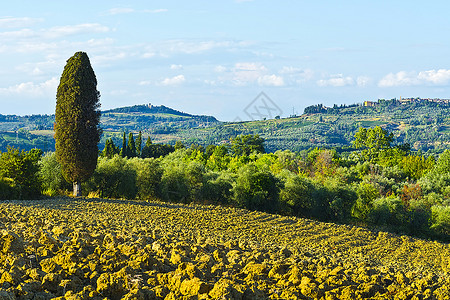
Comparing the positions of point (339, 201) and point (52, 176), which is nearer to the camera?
point (52, 176)

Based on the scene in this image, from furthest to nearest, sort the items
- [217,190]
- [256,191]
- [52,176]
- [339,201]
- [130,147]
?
[130,147] → [217,190] → [339,201] → [256,191] → [52,176]

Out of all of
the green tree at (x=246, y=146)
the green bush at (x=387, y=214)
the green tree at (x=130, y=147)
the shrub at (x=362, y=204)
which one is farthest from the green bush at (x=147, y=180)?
the green tree at (x=246, y=146)

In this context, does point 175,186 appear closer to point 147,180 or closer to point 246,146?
point 147,180

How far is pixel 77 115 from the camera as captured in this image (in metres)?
27.9

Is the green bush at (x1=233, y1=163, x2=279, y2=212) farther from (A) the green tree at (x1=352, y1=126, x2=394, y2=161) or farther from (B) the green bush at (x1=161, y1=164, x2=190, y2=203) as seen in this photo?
(A) the green tree at (x1=352, y1=126, x2=394, y2=161)

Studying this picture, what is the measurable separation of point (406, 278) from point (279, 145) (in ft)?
569

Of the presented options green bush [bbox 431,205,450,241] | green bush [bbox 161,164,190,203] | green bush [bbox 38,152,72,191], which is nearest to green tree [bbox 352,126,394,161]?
green bush [bbox 431,205,450,241]

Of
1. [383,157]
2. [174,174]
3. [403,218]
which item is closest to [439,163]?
[383,157]

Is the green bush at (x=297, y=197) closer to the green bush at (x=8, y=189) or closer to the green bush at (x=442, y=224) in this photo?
the green bush at (x=442, y=224)

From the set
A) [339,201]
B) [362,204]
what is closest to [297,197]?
[339,201]

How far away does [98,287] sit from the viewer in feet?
23.8

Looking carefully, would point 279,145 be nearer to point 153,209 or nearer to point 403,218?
point 403,218

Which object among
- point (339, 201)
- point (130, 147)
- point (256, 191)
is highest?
point (130, 147)

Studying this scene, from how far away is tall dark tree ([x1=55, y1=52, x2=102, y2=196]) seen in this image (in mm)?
28000
